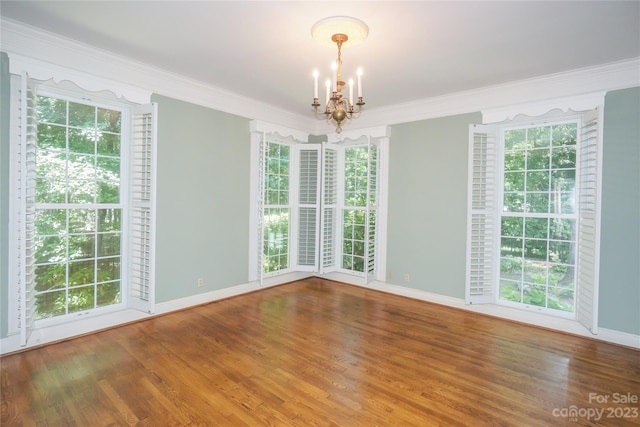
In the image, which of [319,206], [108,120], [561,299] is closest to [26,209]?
[108,120]

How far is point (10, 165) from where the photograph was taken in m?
2.71

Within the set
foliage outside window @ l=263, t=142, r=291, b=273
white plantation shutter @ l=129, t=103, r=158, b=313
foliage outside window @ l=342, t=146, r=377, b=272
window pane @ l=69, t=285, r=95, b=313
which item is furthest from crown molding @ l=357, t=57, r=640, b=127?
window pane @ l=69, t=285, r=95, b=313

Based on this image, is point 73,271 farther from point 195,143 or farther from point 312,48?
point 312,48

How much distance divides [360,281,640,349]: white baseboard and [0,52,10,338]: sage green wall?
13.9 ft

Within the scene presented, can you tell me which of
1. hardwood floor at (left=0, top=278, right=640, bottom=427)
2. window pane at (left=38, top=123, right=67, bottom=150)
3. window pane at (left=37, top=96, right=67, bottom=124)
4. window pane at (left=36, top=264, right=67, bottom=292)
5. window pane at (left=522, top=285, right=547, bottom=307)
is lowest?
hardwood floor at (left=0, top=278, right=640, bottom=427)

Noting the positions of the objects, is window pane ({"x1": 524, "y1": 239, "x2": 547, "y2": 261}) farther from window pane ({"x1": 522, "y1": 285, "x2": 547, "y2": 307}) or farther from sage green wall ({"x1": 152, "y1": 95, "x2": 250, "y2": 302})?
sage green wall ({"x1": 152, "y1": 95, "x2": 250, "y2": 302})

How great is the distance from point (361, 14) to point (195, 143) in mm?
2543

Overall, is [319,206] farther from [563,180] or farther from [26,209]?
[26,209]

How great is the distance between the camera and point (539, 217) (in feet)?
12.3

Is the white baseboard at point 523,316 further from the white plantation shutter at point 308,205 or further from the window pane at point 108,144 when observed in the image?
the window pane at point 108,144

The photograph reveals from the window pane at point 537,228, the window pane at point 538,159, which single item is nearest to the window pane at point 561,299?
the window pane at point 537,228

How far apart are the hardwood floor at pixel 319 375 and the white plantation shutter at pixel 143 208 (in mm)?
410

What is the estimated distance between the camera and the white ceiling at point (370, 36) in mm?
2328

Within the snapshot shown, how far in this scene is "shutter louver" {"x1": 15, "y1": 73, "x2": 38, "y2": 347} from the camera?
2500 mm
